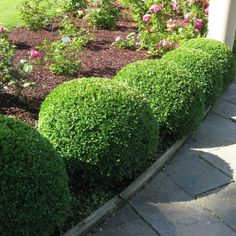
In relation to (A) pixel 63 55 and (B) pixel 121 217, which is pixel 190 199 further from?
(A) pixel 63 55

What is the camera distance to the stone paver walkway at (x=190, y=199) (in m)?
3.44

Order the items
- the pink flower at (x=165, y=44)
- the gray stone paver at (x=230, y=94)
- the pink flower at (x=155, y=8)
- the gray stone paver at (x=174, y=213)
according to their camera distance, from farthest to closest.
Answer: the pink flower at (x=155, y=8)
the pink flower at (x=165, y=44)
the gray stone paver at (x=230, y=94)
the gray stone paver at (x=174, y=213)

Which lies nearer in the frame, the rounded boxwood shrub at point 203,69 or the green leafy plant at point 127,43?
the rounded boxwood shrub at point 203,69

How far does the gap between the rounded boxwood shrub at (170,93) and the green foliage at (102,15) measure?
3271 mm

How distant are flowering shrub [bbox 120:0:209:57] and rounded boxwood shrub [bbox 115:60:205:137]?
2138 millimetres

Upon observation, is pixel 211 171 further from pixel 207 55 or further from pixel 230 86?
pixel 230 86

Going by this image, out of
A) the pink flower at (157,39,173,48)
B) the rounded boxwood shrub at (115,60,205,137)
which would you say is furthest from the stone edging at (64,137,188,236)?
the pink flower at (157,39,173,48)

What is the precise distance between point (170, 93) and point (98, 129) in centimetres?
125

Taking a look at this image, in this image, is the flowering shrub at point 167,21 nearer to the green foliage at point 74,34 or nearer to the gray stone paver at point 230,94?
the green foliage at point 74,34

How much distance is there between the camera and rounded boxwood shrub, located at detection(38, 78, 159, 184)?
3504mm

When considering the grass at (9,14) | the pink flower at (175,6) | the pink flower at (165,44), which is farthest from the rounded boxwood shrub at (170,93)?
the grass at (9,14)

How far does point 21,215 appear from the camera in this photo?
108 inches

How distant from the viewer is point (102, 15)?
25.3ft

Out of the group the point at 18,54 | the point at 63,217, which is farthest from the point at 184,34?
the point at 63,217
